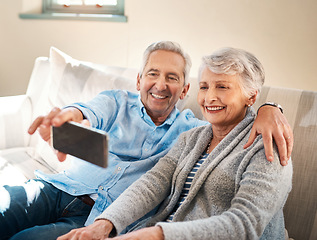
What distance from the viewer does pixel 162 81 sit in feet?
4.91

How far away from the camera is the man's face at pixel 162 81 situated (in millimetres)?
1506

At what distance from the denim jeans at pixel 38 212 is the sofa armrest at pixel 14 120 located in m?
0.71

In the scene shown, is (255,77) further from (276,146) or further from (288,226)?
(288,226)

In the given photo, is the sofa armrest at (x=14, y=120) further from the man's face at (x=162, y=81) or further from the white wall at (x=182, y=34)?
the man's face at (x=162, y=81)

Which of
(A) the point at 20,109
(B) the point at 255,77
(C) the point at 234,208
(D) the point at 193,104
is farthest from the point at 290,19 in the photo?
(A) the point at 20,109

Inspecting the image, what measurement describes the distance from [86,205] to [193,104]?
0.64 meters

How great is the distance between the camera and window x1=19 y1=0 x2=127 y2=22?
2.84 meters

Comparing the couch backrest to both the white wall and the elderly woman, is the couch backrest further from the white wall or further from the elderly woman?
the white wall

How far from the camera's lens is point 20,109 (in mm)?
2176

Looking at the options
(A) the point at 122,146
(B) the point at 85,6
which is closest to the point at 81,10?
(B) the point at 85,6

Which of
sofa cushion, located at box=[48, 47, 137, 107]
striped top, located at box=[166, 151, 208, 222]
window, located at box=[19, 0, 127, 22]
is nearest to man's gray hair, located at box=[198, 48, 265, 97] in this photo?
striped top, located at box=[166, 151, 208, 222]

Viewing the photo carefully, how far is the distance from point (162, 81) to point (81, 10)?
1.81 meters

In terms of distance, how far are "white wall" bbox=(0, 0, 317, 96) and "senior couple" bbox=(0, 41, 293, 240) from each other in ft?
2.74

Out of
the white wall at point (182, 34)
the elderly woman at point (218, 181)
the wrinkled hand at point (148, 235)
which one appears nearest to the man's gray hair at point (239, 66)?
the elderly woman at point (218, 181)
